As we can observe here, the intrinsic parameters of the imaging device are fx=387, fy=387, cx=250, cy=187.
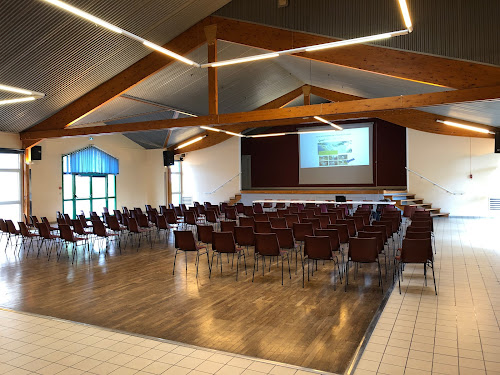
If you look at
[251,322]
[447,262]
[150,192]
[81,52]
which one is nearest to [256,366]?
[251,322]

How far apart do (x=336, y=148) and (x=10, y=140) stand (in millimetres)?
14866

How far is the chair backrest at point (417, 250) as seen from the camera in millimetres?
6148

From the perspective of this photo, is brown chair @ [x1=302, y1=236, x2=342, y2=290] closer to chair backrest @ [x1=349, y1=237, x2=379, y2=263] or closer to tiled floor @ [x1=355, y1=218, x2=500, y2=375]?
chair backrest @ [x1=349, y1=237, x2=379, y2=263]

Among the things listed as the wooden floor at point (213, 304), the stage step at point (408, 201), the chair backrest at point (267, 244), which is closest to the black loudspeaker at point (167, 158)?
the stage step at point (408, 201)

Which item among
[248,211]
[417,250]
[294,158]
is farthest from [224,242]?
[294,158]

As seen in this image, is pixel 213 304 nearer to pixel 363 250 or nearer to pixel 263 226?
pixel 363 250

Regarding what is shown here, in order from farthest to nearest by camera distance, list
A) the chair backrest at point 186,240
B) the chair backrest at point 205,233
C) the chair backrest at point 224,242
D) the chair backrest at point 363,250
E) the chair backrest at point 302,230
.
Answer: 1. the chair backrest at point 302,230
2. the chair backrest at point 205,233
3. the chair backrest at point 186,240
4. the chair backrest at point 224,242
5. the chair backrest at point 363,250

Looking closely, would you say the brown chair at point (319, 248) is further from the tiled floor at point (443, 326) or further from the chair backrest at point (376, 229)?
the chair backrest at point (376, 229)

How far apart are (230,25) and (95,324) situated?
354 inches

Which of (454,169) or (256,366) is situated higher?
(454,169)

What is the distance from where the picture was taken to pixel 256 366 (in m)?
3.64

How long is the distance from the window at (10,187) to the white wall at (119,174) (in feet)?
1.66

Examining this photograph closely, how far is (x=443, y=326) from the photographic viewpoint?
181 inches

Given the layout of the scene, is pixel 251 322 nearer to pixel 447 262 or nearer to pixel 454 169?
pixel 447 262
